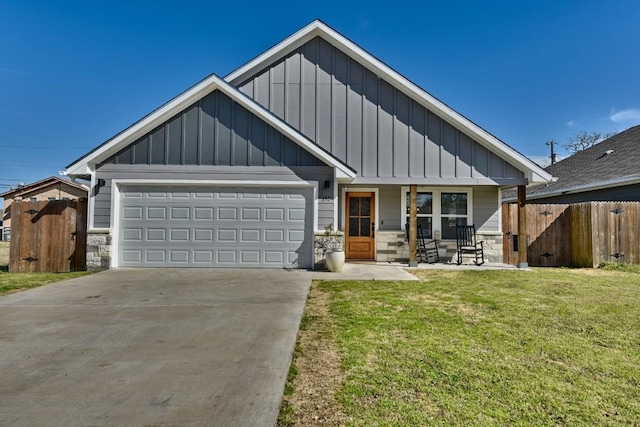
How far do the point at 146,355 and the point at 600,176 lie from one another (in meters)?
16.3

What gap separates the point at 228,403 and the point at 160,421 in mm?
448

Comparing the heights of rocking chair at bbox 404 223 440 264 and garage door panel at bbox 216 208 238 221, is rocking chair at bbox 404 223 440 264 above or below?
below

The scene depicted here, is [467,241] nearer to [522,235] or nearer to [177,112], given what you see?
[522,235]

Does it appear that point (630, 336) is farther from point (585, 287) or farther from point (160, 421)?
point (160, 421)

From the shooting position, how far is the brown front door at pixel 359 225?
10750mm

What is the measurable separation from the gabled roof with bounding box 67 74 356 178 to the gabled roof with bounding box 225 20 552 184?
1983 mm

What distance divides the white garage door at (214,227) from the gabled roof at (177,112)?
107 centimetres

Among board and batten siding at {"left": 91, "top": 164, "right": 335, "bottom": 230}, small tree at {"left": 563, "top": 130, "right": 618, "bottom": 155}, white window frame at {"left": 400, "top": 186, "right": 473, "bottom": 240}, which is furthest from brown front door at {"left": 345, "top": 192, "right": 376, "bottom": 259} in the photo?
small tree at {"left": 563, "top": 130, "right": 618, "bottom": 155}

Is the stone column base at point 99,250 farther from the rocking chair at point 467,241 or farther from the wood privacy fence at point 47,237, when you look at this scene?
the rocking chair at point 467,241

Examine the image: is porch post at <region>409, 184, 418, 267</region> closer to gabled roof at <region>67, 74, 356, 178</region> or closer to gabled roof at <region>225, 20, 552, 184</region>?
gabled roof at <region>67, 74, 356, 178</region>

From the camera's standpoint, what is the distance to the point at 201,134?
8.54 metres

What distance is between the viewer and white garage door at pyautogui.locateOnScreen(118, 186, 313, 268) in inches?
Answer: 339

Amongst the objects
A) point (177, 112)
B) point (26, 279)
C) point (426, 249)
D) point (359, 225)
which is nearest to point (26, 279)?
point (26, 279)

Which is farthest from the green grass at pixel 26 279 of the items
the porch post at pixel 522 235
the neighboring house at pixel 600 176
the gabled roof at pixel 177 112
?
the neighboring house at pixel 600 176
